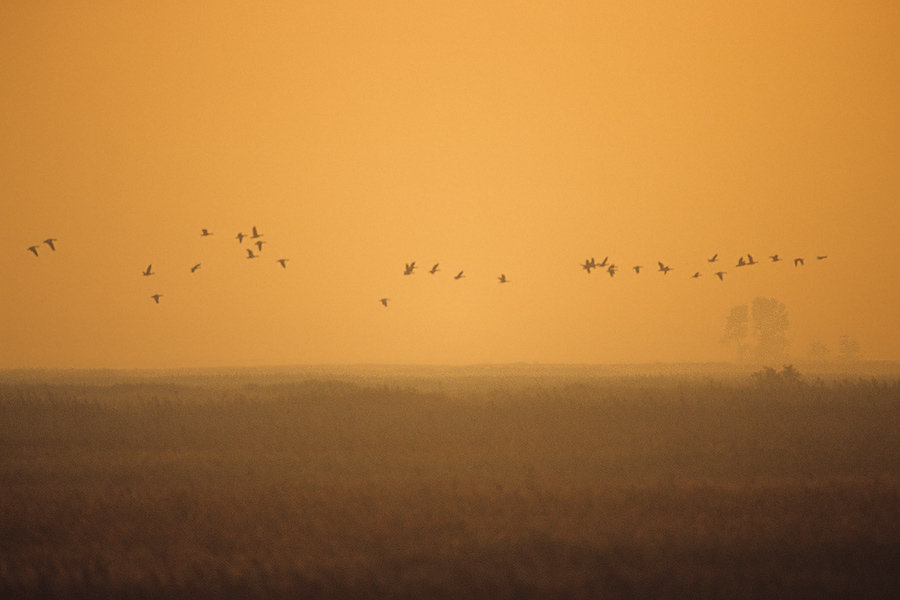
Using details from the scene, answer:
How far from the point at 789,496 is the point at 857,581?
468cm

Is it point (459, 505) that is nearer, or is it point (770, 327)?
point (459, 505)

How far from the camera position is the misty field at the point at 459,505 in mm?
10281

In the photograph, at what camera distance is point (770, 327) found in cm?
9281

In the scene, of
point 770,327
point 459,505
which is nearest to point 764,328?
point 770,327

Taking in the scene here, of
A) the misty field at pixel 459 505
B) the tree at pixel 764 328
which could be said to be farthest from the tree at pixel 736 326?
the misty field at pixel 459 505

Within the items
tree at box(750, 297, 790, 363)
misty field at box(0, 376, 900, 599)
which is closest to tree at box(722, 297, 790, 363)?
tree at box(750, 297, 790, 363)

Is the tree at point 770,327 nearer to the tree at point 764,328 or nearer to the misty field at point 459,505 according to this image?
the tree at point 764,328

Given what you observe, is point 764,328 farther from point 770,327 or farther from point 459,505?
point 459,505

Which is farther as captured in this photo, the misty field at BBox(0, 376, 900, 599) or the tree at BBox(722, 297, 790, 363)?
the tree at BBox(722, 297, 790, 363)

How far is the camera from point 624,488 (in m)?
15.4

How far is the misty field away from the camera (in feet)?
33.7

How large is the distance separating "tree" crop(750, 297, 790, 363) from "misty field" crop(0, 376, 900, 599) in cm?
6964

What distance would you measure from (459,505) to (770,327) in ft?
292

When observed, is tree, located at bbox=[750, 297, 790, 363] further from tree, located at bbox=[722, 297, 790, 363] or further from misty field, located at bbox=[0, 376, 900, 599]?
misty field, located at bbox=[0, 376, 900, 599]
